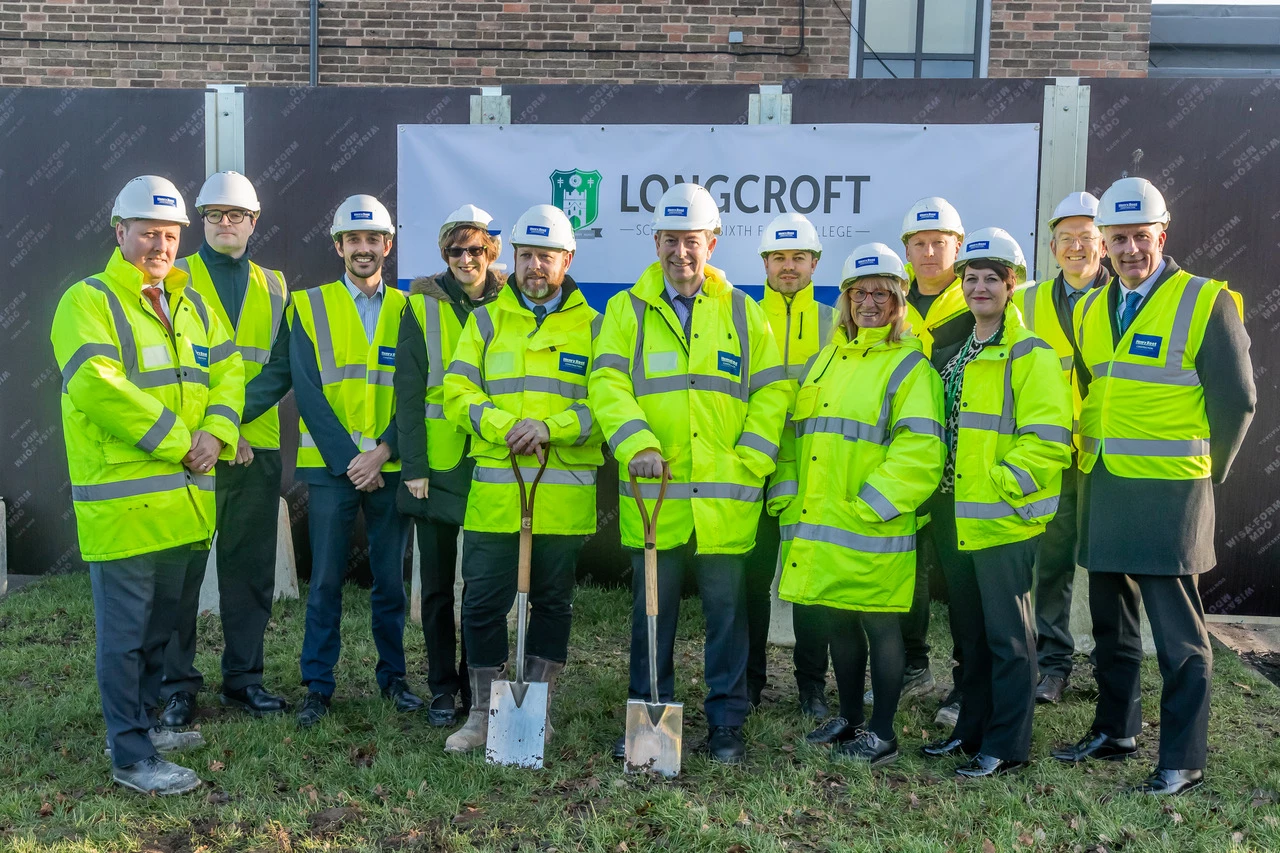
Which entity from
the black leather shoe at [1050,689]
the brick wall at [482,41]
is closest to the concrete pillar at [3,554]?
the brick wall at [482,41]

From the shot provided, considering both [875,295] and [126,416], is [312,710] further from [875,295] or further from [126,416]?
[875,295]

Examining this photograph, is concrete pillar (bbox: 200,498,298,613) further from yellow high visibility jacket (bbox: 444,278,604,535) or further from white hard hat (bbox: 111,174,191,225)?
white hard hat (bbox: 111,174,191,225)

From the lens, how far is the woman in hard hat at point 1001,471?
12.3 feet

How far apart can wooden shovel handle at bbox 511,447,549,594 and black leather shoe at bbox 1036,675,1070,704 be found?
7.84 feet

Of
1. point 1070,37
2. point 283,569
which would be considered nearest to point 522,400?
point 283,569

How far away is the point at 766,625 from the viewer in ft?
15.7

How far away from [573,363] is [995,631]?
6.02ft

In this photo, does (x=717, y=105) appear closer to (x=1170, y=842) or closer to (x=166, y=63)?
(x=1170, y=842)

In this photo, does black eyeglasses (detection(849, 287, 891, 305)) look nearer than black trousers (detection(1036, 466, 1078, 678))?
Yes

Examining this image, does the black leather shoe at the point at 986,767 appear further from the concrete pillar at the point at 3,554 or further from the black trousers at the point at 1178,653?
the concrete pillar at the point at 3,554

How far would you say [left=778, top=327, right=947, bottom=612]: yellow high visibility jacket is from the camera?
3.81 meters

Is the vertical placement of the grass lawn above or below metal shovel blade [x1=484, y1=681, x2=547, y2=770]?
below

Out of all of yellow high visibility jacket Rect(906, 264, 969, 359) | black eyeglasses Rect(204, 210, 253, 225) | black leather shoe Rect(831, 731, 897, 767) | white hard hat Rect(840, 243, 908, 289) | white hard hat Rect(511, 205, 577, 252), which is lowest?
black leather shoe Rect(831, 731, 897, 767)

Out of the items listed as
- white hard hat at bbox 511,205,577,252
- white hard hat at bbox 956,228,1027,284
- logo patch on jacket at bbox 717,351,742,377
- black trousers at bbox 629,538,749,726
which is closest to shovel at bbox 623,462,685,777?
black trousers at bbox 629,538,749,726
